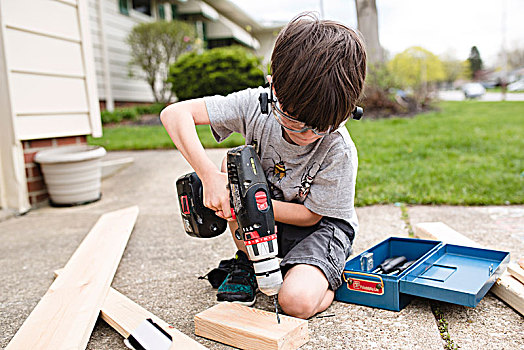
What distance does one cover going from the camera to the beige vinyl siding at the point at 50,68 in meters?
4.14

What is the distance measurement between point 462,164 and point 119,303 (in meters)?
4.25

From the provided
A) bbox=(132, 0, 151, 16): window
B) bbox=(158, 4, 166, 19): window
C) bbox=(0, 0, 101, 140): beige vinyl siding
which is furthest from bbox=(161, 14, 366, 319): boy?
bbox=(158, 4, 166, 19): window

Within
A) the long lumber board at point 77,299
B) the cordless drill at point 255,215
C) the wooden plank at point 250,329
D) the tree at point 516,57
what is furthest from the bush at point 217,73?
the tree at point 516,57

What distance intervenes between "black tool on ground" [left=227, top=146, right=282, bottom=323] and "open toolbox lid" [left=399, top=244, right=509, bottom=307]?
0.62 m

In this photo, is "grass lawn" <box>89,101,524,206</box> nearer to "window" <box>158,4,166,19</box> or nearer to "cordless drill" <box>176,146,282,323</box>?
"cordless drill" <box>176,146,282,323</box>

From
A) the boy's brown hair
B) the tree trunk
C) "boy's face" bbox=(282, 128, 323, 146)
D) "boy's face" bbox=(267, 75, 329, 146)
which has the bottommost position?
"boy's face" bbox=(282, 128, 323, 146)

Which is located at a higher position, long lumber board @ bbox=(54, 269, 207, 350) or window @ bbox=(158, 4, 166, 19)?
window @ bbox=(158, 4, 166, 19)

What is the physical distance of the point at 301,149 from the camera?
90.2 inches

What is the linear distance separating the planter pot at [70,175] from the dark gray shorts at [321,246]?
2632 mm

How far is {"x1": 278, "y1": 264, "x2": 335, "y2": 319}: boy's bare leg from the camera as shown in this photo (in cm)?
203

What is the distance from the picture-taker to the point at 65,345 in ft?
5.90

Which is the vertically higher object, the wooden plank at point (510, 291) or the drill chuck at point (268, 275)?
the drill chuck at point (268, 275)

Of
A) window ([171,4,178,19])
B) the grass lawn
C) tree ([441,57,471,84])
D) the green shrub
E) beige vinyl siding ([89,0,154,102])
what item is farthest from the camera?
tree ([441,57,471,84])

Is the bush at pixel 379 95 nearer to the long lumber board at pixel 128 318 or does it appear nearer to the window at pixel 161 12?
the window at pixel 161 12
